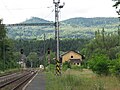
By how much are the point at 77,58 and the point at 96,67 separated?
113459 mm

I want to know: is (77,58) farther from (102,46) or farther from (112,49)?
(112,49)

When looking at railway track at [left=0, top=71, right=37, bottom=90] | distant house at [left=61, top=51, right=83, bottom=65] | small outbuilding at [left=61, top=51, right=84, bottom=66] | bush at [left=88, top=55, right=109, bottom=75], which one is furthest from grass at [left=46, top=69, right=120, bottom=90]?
small outbuilding at [left=61, top=51, right=84, bottom=66]

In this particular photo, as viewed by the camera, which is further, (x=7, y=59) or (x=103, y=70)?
(x=7, y=59)

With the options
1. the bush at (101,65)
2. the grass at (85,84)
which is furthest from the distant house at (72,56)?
the grass at (85,84)

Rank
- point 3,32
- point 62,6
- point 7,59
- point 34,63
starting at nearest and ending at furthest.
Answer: point 62,6 → point 3,32 → point 7,59 → point 34,63

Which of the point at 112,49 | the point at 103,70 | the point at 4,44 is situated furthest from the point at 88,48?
the point at 103,70

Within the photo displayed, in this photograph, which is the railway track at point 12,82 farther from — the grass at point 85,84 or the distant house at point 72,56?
the distant house at point 72,56

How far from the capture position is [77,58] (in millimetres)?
154000

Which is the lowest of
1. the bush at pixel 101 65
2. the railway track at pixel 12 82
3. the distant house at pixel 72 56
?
the railway track at pixel 12 82

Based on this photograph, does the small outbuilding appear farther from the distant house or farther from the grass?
the grass

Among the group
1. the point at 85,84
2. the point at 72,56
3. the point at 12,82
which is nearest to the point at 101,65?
the point at 12,82

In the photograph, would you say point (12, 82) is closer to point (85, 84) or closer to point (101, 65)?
point (101, 65)

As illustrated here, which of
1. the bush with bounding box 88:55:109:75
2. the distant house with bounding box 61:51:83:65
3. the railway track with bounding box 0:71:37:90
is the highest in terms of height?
the distant house with bounding box 61:51:83:65

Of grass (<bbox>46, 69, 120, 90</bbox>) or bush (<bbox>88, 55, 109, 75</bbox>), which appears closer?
grass (<bbox>46, 69, 120, 90</bbox>)
